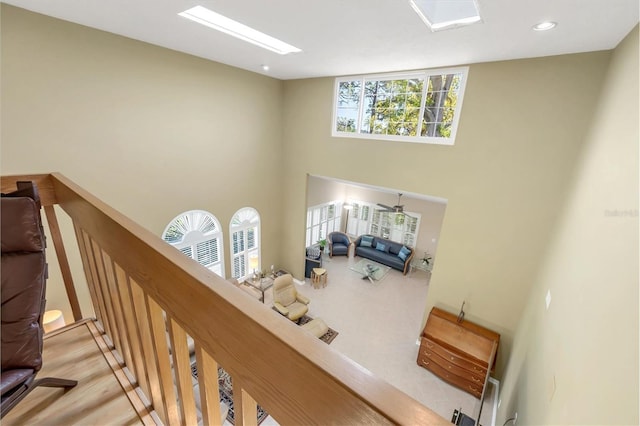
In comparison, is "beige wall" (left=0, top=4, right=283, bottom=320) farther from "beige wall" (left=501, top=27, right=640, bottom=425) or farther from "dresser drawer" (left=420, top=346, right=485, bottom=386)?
"beige wall" (left=501, top=27, right=640, bottom=425)

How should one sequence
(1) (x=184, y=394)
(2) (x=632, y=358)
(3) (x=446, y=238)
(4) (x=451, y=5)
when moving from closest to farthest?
(1) (x=184, y=394)
(2) (x=632, y=358)
(4) (x=451, y=5)
(3) (x=446, y=238)

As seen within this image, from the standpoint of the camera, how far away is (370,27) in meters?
2.79

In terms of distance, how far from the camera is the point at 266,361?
22.8 inches

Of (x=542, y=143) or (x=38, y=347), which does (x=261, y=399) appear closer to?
(x=38, y=347)

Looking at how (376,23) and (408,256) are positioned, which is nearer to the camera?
(376,23)

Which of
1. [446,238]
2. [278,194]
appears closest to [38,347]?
[446,238]

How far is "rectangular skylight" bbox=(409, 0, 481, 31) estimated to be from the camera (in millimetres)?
2469

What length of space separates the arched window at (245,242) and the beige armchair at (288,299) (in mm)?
1204

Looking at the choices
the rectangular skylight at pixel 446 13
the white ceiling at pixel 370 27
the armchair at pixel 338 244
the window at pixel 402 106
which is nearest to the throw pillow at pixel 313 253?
the armchair at pixel 338 244

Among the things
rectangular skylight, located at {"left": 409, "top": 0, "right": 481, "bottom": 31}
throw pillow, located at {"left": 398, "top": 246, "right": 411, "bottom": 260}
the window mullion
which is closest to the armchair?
throw pillow, located at {"left": 398, "top": 246, "right": 411, "bottom": 260}

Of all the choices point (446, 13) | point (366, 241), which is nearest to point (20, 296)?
point (446, 13)

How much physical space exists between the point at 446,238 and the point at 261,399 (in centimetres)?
462

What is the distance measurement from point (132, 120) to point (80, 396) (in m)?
3.95

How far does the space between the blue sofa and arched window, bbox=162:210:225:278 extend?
5.00m
